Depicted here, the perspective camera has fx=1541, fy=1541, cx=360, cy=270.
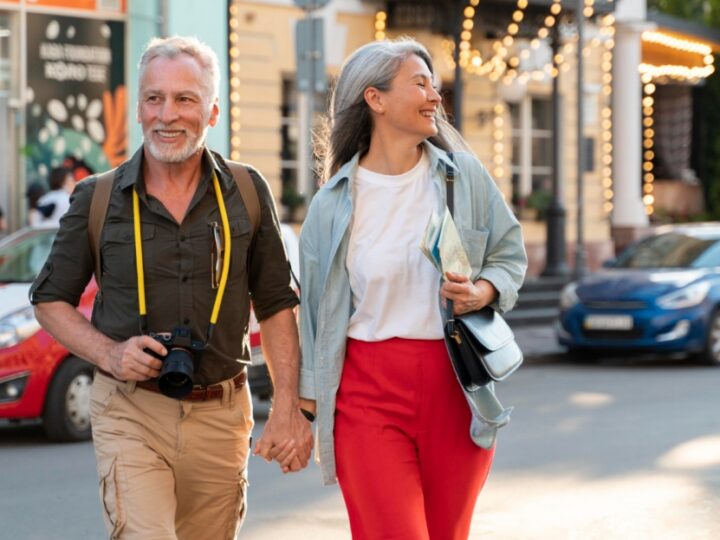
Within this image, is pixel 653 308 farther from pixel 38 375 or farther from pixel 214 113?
pixel 214 113

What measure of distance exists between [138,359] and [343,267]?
62 cm

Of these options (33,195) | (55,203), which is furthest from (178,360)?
(33,195)

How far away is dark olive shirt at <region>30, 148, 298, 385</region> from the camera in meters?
4.14

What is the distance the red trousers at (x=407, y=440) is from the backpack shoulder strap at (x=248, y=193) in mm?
468

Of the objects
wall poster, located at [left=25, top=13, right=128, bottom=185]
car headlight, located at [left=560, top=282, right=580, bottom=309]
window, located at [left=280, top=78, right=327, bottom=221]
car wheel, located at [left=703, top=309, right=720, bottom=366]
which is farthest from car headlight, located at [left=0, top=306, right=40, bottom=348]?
window, located at [left=280, top=78, right=327, bottom=221]

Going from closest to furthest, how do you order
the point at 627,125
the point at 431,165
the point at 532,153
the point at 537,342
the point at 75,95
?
the point at 431,165 < the point at 537,342 < the point at 75,95 < the point at 532,153 < the point at 627,125

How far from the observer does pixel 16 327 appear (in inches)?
376

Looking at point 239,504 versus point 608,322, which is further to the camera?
point 608,322

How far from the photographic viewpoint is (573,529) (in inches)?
281

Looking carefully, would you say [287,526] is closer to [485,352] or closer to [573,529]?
[573,529]

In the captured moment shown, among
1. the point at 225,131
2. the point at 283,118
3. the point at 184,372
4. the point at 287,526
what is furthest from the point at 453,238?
the point at 283,118

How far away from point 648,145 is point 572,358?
16.1 m

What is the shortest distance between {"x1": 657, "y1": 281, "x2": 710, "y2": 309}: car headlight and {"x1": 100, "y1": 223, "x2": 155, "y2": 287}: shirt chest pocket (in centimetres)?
1175

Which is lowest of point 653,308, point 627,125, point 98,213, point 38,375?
point 653,308
